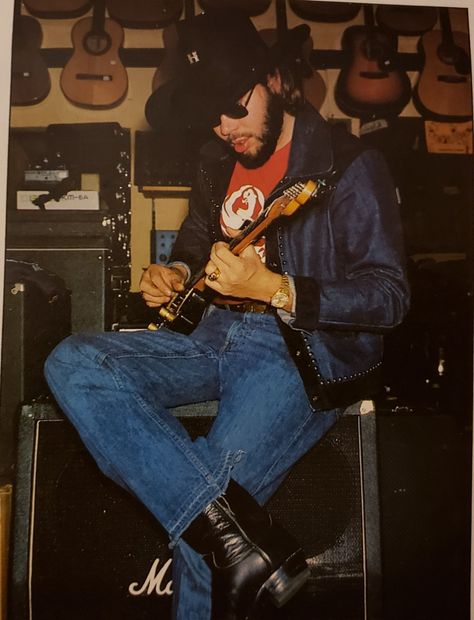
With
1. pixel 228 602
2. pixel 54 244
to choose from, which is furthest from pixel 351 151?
pixel 228 602

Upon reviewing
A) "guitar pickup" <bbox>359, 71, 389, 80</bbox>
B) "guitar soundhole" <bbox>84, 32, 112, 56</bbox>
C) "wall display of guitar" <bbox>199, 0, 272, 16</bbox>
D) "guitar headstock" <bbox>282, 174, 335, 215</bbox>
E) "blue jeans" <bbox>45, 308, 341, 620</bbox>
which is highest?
"wall display of guitar" <bbox>199, 0, 272, 16</bbox>

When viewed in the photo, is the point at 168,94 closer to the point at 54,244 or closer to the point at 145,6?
the point at 145,6

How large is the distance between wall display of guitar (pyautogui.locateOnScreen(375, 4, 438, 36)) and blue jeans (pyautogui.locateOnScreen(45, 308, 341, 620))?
802mm

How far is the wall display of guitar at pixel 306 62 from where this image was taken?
1231 mm

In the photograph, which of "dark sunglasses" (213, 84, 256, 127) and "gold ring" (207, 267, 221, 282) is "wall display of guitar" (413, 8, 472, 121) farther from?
"gold ring" (207, 267, 221, 282)

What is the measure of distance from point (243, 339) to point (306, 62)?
693mm

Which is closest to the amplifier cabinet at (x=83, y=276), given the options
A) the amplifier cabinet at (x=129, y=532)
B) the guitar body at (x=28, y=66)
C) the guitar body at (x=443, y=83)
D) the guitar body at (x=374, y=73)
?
the amplifier cabinet at (x=129, y=532)

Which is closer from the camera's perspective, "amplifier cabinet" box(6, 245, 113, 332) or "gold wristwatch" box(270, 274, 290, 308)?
"gold wristwatch" box(270, 274, 290, 308)

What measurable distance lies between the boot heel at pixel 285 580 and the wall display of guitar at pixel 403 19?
123cm

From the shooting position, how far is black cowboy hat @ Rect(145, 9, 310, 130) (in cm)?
119

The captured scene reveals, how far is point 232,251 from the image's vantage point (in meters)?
1.13

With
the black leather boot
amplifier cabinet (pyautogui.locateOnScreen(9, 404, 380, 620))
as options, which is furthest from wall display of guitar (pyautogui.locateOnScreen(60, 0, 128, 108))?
the black leather boot

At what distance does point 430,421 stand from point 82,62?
1.18 metres

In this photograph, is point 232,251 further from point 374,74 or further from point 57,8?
point 57,8
